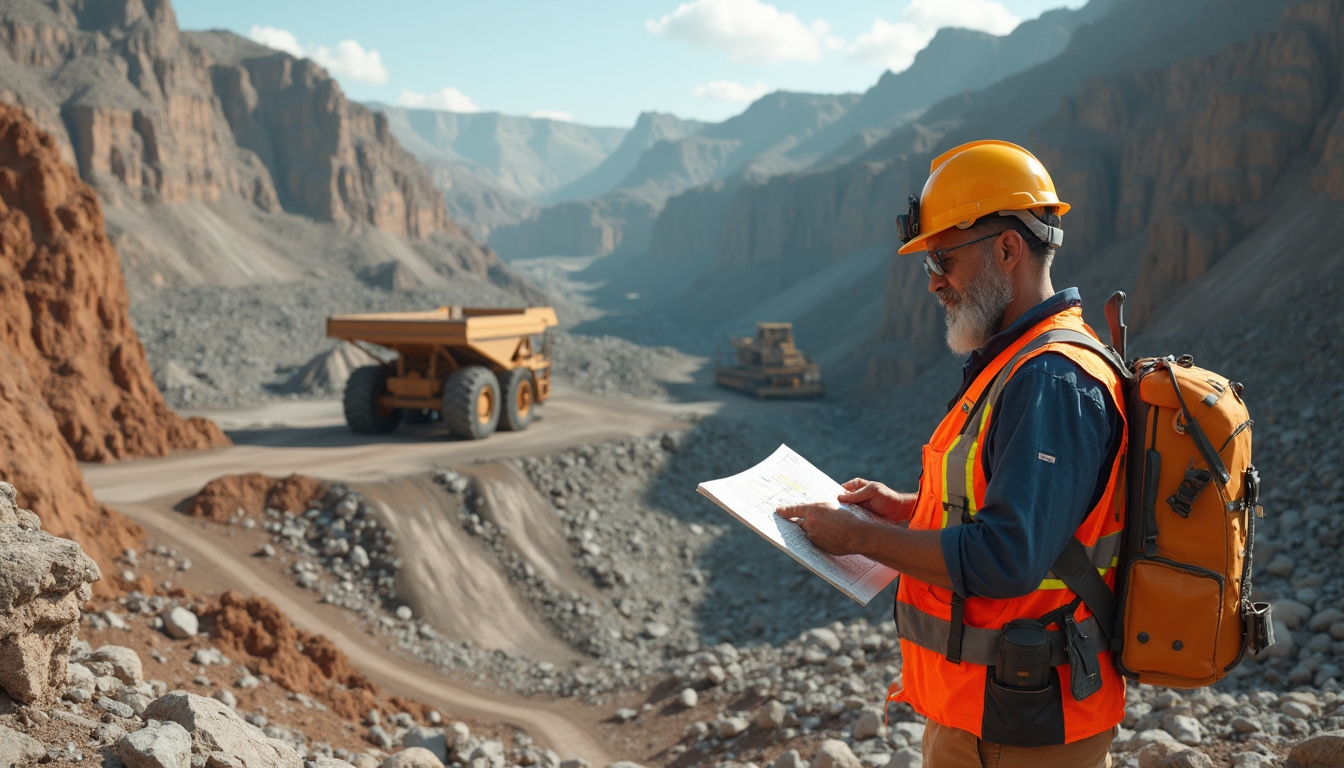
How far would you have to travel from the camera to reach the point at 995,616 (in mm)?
2379

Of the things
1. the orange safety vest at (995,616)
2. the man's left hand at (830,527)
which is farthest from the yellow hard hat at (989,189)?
the man's left hand at (830,527)

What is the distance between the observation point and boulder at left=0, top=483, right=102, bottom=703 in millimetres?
3156

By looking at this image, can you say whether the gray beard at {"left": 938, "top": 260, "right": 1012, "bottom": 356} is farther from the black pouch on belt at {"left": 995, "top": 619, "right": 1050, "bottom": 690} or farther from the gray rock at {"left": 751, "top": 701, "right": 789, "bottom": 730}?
the gray rock at {"left": 751, "top": 701, "right": 789, "bottom": 730}

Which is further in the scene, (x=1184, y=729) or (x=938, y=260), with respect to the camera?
(x=1184, y=729)

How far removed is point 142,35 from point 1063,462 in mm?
64163

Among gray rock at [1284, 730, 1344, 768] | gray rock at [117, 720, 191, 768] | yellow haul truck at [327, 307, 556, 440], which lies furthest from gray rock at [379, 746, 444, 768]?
yellow haul truck at [327, 307, 556, 440]

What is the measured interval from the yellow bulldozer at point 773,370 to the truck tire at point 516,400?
12.9m

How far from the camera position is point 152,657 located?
6.65 m

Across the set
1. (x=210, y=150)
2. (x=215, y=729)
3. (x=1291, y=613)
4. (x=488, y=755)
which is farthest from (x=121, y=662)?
(x=210, y=150)

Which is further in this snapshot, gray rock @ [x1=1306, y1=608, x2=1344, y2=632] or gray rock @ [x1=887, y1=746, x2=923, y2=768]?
gray rock @ [x1=1306, y1=608, x2=1344, y2=632]

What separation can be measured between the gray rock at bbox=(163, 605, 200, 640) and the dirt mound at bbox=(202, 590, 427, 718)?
210 mm

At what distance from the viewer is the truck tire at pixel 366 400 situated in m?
16.4

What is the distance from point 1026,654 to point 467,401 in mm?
14258

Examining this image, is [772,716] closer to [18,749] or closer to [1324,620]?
[1324,620]
